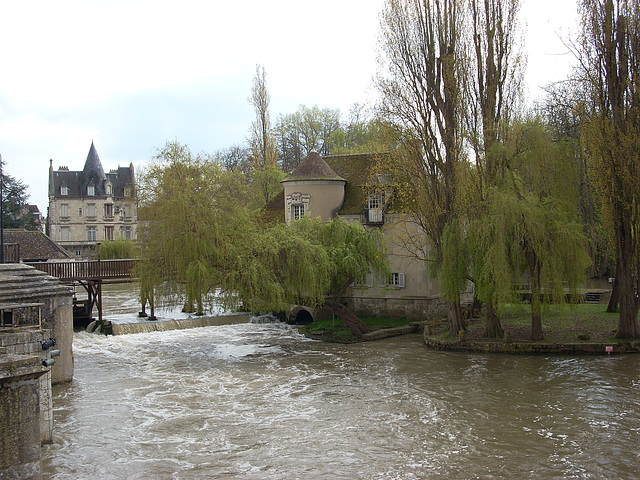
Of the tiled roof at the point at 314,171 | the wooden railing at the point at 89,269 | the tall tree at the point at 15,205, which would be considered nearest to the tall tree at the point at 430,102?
the tiled roof at the point at 314,171

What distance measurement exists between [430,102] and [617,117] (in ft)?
19.6

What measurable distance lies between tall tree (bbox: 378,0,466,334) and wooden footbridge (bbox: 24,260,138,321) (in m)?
12.1

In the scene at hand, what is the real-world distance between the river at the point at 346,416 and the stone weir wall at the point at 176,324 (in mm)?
3682

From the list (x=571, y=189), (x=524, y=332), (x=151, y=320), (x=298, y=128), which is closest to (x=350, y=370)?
(x=524, y=332)

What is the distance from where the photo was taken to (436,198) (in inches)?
847

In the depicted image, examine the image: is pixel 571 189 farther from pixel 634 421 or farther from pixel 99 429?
pixel 99 429

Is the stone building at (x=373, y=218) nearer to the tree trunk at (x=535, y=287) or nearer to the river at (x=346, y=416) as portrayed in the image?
the river at (x=346, y=416)

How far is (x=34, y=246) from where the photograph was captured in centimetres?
3212

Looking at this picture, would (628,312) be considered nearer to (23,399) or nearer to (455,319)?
(455,319)

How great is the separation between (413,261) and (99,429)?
16.3 m

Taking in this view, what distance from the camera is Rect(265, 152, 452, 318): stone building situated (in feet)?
86.4

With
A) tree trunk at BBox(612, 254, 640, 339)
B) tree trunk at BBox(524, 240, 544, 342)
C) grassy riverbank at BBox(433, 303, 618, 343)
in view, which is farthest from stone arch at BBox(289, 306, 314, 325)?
tree trunk at BBox(612, 254, 640, 339)

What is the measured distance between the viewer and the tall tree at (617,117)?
18.5 meters

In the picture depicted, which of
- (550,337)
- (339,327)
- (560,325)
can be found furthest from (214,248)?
(560,325)
